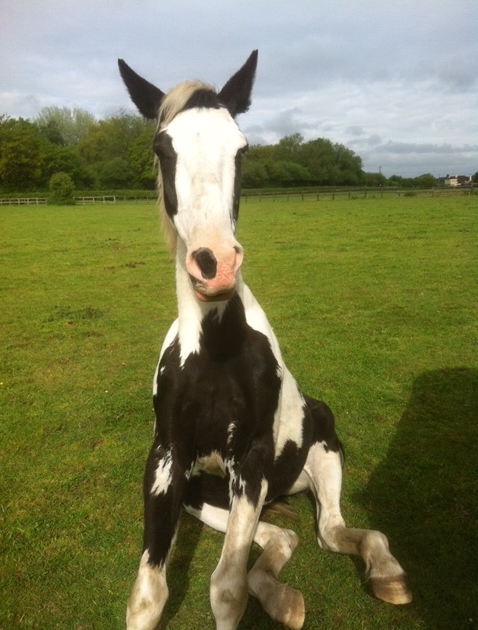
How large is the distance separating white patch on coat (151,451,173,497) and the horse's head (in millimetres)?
1031

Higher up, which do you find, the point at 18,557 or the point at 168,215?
the point at 168,215

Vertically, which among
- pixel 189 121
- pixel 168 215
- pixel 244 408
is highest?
pixel 189 121

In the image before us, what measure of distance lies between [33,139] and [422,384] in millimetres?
73402

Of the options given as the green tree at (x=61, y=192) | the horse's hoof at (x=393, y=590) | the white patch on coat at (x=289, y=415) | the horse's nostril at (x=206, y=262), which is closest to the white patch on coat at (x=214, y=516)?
the white patch on coat at (x=289, y=415)

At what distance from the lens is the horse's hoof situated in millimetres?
2441

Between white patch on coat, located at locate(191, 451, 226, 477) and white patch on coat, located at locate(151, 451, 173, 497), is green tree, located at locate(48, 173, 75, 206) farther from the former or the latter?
white patch on coat, located at locate(151, 451, 173, 497)

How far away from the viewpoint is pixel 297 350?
6992mm

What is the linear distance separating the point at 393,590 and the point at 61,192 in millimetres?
52012

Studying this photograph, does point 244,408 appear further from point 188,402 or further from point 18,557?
point 18,557

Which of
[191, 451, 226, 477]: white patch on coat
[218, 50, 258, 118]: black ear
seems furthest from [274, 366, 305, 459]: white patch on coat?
[218, 50, 258, 118]: black ear

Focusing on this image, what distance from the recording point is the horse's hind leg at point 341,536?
8.13 feet

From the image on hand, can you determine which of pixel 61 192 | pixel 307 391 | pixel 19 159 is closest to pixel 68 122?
pixel 19 159

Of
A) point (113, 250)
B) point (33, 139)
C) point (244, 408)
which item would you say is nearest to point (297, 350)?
point (244, 408)

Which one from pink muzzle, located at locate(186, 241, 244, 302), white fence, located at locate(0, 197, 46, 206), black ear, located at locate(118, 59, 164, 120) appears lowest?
white fence, located at locate(0, 197, 46, 206)
